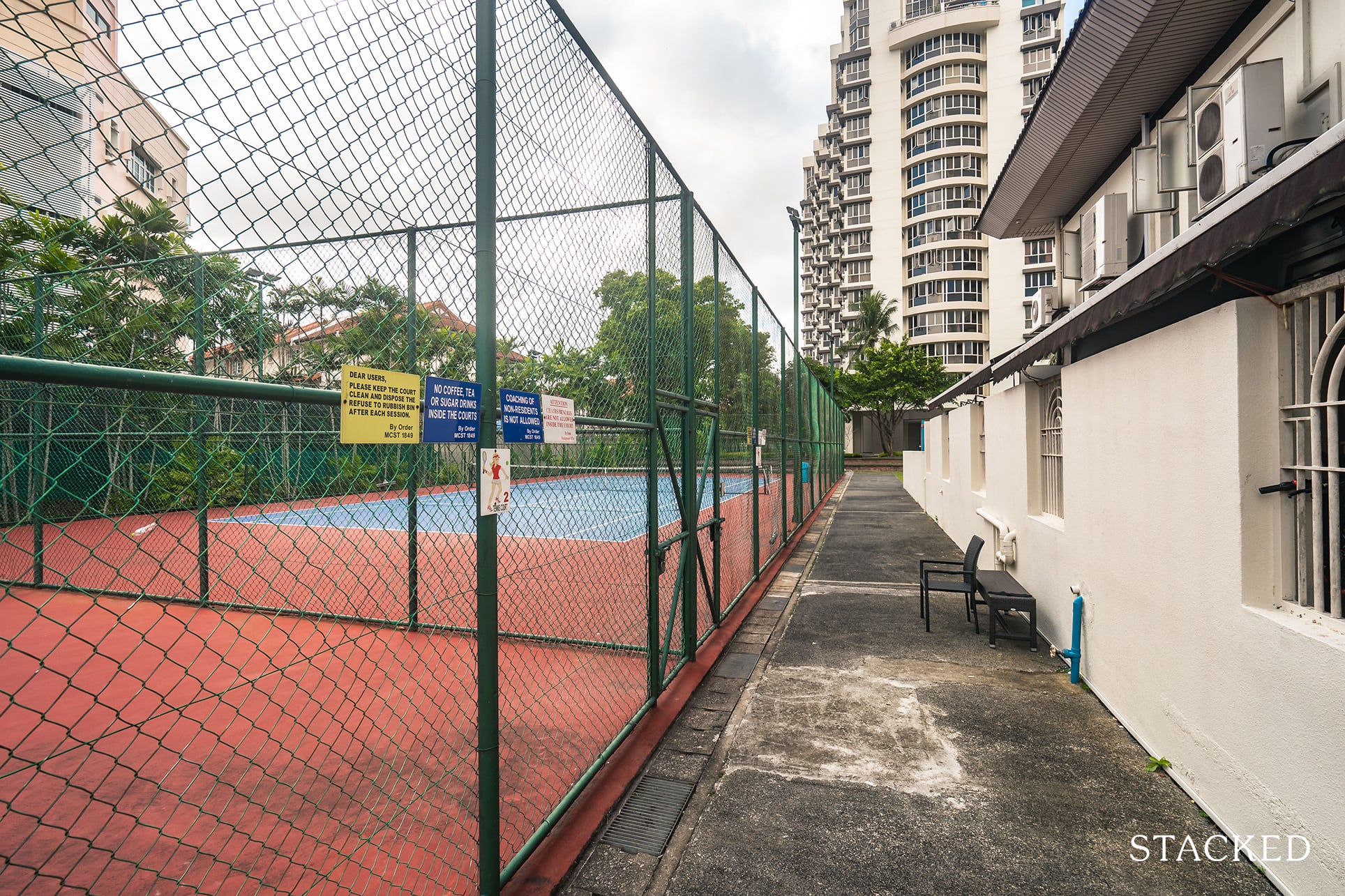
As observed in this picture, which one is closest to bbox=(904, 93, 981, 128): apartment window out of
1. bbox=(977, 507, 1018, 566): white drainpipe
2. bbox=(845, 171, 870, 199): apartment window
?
bbox=(845, 171, 870, 199): apartment window

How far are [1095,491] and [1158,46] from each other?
404cm

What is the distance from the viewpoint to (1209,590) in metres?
3.06

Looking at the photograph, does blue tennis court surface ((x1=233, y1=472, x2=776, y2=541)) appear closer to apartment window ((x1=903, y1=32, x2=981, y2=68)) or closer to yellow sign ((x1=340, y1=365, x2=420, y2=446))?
yellow sign ((x1=340, y1=365, x2=420, y2=446))

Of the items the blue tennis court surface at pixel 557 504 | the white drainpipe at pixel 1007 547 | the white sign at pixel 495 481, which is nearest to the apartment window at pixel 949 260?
the blue tennis court surface at pixel 557 504

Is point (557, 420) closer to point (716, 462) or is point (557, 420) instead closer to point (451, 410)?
point (451, 410)

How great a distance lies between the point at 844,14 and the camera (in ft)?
193

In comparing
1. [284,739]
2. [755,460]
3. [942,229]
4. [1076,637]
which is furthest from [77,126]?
[942,229]

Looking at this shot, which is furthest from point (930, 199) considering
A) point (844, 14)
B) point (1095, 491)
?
point (1095, 491)

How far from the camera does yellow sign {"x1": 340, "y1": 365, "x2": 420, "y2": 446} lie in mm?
1636

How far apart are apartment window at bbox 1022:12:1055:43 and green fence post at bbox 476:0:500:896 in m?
57.1

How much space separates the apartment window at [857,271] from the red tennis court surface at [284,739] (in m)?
50.5

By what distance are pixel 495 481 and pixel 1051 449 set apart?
5.91 meters

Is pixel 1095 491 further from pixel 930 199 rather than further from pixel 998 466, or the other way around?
pixel 930 199

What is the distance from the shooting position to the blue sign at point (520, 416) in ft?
7.86
